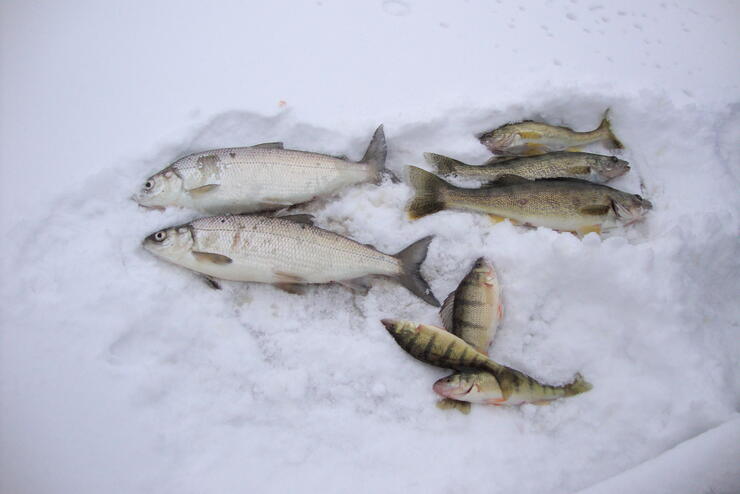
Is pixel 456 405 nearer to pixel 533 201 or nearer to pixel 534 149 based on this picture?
pixel 533 201

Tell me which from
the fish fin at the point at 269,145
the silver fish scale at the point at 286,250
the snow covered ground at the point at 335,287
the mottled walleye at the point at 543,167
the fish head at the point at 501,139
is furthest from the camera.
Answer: the fish head at the point at 501,139

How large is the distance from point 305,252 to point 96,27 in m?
2.39

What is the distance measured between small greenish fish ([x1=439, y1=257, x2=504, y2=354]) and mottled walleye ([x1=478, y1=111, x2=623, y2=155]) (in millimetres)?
1011

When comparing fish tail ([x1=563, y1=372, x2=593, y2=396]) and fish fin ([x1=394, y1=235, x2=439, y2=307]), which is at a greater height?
fish fin ([x1=394, y1=235, x2=439, y2=307])

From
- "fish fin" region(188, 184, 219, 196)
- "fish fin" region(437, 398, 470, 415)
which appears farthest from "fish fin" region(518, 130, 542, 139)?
"fish fin" region(188, 184, 219, 196)

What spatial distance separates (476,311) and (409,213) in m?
0.76

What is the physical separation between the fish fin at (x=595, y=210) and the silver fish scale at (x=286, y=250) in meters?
1.27

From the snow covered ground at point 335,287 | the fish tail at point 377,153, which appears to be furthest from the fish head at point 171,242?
the fish tail at point 377,153

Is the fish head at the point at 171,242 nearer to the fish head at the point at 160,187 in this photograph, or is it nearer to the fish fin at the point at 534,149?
the fish head at the point at 160,187

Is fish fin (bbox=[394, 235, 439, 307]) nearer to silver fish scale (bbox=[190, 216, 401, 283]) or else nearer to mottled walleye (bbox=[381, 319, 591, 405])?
silver fish scale (bbox=[190, 216, 401, 283])

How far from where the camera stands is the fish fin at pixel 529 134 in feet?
10.6

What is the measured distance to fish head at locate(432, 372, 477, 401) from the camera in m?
2.47

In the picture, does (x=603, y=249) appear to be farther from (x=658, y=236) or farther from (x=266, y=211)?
(x=266, y=211)

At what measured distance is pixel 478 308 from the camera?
2621mm
